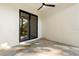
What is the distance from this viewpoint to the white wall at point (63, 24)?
231 inches

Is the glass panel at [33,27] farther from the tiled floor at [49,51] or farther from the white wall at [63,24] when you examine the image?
the tiled floor at [49,51]

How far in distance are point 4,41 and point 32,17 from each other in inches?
133

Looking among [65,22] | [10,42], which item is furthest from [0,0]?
[65,22]

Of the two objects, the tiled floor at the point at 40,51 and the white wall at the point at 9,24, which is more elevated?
the white wall at the point at 9,24

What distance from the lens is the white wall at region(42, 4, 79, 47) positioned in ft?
19.2

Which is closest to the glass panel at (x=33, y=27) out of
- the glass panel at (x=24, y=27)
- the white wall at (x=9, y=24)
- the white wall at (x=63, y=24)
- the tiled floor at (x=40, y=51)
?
the glass panel at (x=24, y=27)

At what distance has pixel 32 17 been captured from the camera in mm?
8008

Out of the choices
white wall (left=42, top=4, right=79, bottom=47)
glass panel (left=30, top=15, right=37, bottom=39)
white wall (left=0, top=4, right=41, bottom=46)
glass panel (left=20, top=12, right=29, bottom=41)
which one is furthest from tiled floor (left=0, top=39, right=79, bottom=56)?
glass panel (left=30, top=15, right=37, bottom=39)

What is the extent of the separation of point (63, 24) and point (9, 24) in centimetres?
331

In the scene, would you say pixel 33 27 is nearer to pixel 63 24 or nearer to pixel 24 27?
pixel 24 27

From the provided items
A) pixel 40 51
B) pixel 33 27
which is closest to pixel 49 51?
pixel 40 51

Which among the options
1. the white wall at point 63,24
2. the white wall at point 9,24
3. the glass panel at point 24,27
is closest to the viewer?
the white wall at point 9,24

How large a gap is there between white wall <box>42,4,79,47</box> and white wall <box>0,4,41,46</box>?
8.52 feet

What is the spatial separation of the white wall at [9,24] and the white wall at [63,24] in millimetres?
2596
